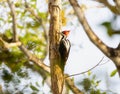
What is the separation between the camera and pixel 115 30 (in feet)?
3.32

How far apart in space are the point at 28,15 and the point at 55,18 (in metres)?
5.32

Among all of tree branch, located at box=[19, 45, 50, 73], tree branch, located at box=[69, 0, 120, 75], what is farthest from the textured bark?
tree branch, located at box=[19, 45, 50, 73]

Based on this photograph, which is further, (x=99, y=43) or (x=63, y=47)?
(x=99, y=43)

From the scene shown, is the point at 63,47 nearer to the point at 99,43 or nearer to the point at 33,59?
the point at 99,43

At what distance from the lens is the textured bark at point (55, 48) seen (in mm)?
1942

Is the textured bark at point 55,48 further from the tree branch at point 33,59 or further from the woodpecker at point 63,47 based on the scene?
the tree branch at point 33,59

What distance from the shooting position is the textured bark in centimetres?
194

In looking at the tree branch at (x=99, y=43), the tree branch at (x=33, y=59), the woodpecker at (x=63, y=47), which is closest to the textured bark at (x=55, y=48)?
the woodpecker at (x=63, y=47)

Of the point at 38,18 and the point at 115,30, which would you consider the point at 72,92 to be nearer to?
the point at 38,18

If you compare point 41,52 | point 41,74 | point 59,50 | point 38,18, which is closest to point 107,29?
point 59,50

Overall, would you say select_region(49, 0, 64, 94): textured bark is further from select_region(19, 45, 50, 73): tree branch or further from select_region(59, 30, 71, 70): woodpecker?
select_region(19, 45, 50, 73): tree branch

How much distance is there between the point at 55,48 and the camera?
199 cm

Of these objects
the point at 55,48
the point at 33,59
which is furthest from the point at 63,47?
the point at 33,59

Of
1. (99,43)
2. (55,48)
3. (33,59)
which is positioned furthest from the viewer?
(33,59)
